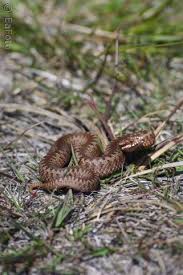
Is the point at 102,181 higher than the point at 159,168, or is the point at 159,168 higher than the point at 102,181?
the point at 159,168

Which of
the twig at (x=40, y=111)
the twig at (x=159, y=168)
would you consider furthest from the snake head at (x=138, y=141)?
the twig at (x=40, y=111)

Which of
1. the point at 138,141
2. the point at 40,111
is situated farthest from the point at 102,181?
the point at 40,111

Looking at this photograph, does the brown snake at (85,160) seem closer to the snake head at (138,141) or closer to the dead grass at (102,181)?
the snake head at (138,141)

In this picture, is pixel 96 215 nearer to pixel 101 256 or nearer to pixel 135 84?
pixel 101 256

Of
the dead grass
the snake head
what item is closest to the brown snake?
the snake head

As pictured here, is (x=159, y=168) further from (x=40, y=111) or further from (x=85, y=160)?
(x=40, y=111)

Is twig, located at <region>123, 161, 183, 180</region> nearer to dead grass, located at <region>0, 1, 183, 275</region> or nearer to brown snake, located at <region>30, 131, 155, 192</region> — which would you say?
dead grass, located at <region>0, 1, 183, 275</region>

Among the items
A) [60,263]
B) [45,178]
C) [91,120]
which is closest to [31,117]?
[91,120]
